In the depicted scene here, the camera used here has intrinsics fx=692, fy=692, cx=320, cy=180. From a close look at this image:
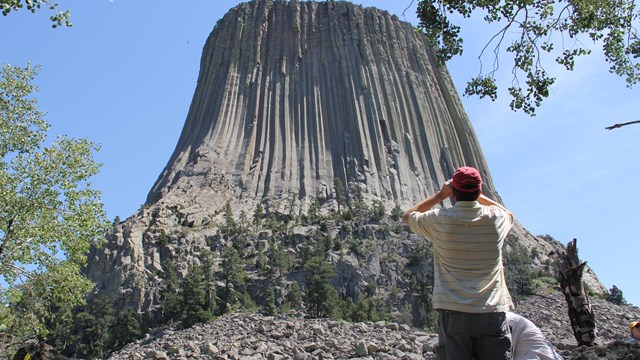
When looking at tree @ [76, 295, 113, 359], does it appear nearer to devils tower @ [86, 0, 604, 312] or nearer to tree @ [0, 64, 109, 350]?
devils tower @ [86, 0, 604, 312]

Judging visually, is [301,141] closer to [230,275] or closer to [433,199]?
[230,275]

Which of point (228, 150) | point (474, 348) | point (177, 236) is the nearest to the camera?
point (474, 348)

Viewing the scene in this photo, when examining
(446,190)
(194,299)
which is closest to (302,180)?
(194,299)

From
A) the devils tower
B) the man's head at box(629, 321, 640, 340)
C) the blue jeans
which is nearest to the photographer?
the blue jeans

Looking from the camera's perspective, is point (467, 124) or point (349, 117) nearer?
point (349, 117)

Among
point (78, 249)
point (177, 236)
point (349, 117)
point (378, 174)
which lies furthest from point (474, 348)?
point (349, 117)

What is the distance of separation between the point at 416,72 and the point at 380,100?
23.7ft

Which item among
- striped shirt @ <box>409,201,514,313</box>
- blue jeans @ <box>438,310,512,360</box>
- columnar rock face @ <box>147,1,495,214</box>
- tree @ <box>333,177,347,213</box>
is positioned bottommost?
blue jeans @ <box>438,310,512,360</box>

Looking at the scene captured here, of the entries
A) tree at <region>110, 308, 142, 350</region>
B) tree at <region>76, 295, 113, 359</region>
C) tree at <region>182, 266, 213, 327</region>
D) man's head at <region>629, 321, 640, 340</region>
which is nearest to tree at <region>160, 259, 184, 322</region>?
tree at <region>182, 266, 213, 327</region>

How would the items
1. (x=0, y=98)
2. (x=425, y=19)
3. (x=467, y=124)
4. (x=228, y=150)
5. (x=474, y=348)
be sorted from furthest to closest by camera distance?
1. (x=467, y=124)
2. (x=228, y=150)
3. (x=0, y=98)
4. (x=425, y=19)
5. (x=474, y=348)

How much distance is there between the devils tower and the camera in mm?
53062

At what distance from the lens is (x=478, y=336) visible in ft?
15.3

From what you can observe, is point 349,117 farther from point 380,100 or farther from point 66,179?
point 66,179

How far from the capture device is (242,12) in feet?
263
